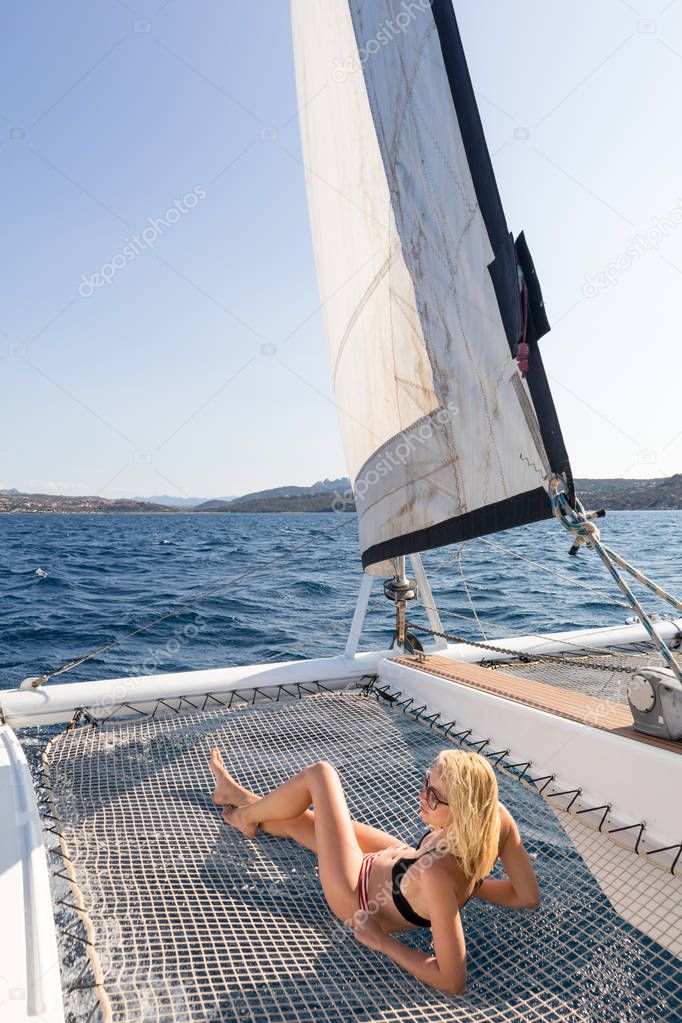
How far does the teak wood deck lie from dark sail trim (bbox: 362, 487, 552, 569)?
88 cm

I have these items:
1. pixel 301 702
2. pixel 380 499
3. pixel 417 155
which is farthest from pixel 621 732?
pixel 417 155

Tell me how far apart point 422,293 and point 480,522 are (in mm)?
1069

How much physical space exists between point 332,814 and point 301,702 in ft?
5.25

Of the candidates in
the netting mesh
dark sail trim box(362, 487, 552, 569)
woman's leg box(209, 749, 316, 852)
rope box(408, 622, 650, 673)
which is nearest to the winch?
the netting mesh

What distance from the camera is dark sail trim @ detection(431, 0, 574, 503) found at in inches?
80.7

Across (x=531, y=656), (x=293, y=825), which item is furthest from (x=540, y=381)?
(x=531, y=656)

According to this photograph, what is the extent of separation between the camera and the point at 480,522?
2531mm

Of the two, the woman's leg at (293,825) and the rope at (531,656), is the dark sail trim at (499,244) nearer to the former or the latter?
the woman's leg at (293,825)

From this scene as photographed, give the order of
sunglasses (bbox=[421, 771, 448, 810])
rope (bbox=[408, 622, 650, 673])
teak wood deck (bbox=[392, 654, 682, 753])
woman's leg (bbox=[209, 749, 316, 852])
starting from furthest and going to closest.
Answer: rope (bbox=[408, 622, 650, 673]) → teak wood deck (bbox=[392, 654, 682, 753]) → woman's leg (bbox=[209, 749, 316, 852]) → sunglasses (bbox=[421, 771, 448, 810])

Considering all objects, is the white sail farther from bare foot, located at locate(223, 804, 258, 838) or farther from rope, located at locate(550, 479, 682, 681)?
bare foot, located at locate(223, 804, 258, 838)

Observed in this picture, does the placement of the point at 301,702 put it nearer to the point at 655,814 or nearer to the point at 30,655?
the point at 655,814

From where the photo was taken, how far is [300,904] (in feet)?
→ 6.97

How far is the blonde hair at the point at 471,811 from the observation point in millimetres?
1896

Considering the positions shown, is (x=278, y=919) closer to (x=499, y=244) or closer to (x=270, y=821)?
(x=270, y=821)
